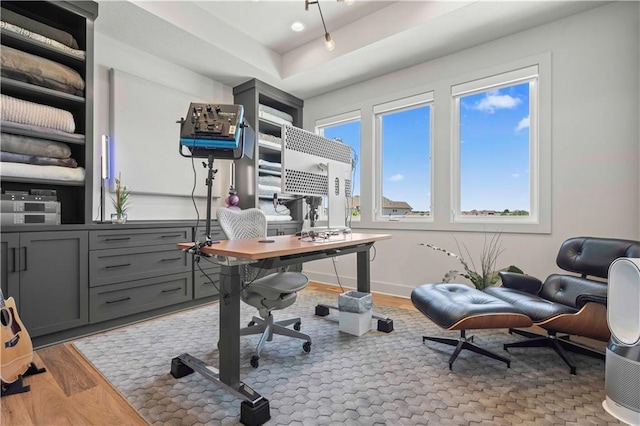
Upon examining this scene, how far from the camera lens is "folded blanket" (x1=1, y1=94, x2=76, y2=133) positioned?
6.93 ft

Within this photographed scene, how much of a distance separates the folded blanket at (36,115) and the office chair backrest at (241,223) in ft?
4.53

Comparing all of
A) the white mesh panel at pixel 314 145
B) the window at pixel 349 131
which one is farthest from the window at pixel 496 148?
the white mesh panel at pixel 314 145

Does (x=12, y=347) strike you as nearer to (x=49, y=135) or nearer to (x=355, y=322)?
(x=49, y=135)

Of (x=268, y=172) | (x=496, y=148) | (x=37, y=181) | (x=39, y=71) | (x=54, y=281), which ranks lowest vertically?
(x=54, y=281)

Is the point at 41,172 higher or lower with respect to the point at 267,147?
lower

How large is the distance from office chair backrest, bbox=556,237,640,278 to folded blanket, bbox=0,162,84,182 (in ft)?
12.1

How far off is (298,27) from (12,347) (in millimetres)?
3329

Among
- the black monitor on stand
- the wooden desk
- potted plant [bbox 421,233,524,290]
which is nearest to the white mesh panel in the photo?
the black monitor on stand

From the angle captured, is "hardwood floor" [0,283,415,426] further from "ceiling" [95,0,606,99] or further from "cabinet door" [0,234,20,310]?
"ceiling" [95,0,606,99]

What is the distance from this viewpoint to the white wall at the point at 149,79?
2.81 m

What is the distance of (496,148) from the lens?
3070 millimetres

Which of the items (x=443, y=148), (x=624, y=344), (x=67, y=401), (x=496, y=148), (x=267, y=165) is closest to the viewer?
(x=624, y=344)

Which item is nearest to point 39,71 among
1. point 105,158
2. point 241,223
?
point 105,158

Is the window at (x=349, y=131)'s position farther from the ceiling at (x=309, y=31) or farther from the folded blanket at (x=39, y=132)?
the folded blanket at (x=39, y=132)
